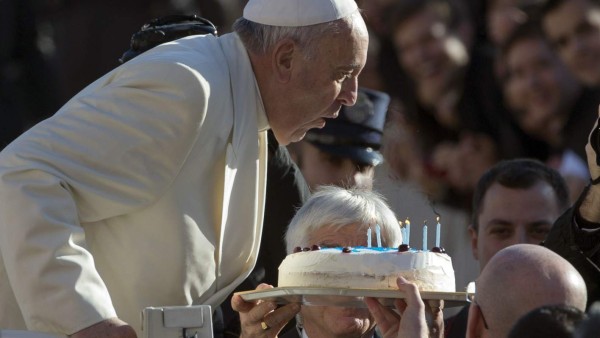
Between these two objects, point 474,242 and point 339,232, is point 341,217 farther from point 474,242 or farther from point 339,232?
point 474,242

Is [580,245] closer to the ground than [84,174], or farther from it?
closer to the ground

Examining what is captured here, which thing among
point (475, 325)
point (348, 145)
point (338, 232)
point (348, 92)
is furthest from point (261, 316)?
point (348, 145)

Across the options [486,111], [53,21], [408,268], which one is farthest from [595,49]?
[53,21]

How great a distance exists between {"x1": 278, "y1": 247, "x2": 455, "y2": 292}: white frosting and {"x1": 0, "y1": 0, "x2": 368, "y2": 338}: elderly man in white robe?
0.70ft

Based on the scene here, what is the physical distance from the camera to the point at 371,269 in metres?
4.23

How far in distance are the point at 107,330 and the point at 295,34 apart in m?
1.13

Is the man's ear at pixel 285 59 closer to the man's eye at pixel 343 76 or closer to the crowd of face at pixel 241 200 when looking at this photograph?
the crowd of face at pixel 241 200

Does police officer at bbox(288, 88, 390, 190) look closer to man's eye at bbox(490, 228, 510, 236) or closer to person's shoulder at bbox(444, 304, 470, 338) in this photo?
man's eye at bbox(490, 228, 510, 236)

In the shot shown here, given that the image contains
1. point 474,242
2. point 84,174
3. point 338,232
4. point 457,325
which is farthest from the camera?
point 474,242

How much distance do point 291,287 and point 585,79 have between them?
7.10 feet

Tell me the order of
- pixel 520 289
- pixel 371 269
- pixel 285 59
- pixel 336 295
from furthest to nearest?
pixel 285 59 < pixel 371 269 < pixel 336 295 < pixel 520 289

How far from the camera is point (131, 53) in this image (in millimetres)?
5203

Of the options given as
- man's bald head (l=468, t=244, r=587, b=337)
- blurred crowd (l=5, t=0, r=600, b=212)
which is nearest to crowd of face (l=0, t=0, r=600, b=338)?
man's bald head (l=468, t=244, r=587, b=337)

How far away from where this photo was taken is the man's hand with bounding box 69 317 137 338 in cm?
384
